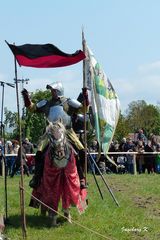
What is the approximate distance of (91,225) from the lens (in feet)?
28.3

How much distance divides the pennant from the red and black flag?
78.9 inches

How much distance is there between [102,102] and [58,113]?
Result: 1.41 metres

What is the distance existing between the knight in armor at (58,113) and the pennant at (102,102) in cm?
68

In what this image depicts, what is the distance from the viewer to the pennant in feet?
34.4

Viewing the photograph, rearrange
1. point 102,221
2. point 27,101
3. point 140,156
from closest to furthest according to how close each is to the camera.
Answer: point 102,221 < point 27,101 < point 140,156

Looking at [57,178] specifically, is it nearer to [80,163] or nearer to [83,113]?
[80,163]

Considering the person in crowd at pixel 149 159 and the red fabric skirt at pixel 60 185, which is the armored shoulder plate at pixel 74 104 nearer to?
the red fabric skirt at pixel 60 185

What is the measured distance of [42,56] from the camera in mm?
8258

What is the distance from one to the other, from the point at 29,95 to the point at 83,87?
1.07 metres

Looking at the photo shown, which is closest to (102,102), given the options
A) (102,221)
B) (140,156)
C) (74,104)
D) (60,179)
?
(74,104)

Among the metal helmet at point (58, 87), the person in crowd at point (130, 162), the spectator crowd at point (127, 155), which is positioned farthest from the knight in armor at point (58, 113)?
the person in crowd at point (130, 162)
